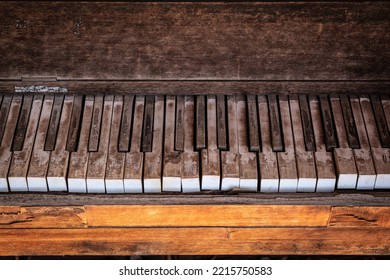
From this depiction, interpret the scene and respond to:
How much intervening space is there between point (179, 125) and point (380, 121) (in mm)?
851

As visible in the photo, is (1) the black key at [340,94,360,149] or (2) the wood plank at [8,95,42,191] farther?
(1) the black key at [340,94,360,149]

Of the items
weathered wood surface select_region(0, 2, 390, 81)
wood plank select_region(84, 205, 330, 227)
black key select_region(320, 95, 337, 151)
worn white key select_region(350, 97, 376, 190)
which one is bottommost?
wood plank select_region(84, 205, 330, 227)

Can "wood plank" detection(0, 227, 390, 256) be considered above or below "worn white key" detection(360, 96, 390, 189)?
below

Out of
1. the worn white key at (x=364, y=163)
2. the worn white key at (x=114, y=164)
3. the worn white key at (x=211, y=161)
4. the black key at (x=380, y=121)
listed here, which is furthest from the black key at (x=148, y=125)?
the black key at (x=380, y=121)

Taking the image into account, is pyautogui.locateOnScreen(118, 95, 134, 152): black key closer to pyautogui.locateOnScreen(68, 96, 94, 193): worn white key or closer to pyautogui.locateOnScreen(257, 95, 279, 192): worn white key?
pyautogui.locateOnScreen(68, 96, 94, 193): worn white key

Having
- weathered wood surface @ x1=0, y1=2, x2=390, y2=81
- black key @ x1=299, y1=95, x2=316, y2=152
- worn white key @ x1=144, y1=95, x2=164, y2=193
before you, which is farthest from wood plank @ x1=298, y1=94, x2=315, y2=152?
worn white key @ x1=144, y1=95, x2=164, y2=193

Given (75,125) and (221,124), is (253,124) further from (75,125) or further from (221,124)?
(75,125)

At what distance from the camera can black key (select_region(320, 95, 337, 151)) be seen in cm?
232

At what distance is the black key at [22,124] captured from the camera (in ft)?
7.61

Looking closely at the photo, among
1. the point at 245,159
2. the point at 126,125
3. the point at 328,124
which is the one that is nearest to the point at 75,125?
the point at 126,125

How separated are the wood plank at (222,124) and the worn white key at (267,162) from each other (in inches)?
6.0

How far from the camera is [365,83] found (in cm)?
249

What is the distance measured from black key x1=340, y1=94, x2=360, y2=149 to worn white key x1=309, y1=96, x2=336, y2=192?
104mm

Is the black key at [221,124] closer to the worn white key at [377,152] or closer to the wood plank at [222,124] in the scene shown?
the wood plank at [222,124]
